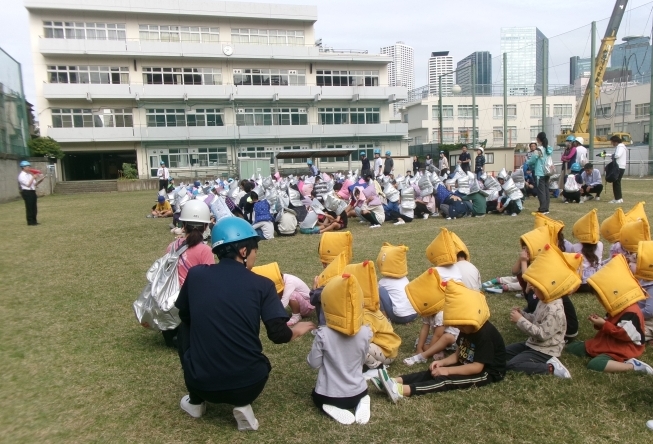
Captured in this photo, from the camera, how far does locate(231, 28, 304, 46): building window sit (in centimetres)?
3997

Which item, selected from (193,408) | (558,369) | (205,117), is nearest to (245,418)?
(193,408)

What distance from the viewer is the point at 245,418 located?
2.97 metres

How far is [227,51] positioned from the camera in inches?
1508

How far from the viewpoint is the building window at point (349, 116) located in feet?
138

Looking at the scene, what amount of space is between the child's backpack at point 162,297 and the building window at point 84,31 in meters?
39.0

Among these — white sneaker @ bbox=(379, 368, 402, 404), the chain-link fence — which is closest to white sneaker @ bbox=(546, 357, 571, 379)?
white sneaker @ bbox=(379, 368, 402, 404)

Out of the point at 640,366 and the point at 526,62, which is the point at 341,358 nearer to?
the point at 640,366

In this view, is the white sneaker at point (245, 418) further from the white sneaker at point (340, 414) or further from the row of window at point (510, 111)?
the row of window at point (510, 111)

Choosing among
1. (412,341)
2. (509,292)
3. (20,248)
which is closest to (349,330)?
(412,341)

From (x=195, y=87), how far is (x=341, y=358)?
1494 inches

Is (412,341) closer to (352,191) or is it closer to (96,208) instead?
(352,191)

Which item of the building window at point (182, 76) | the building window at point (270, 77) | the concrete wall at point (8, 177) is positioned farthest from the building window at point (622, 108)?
the concrete wall at point (8, 177)

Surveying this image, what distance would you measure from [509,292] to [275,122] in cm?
3661

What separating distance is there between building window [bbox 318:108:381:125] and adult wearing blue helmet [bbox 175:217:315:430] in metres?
39.9
